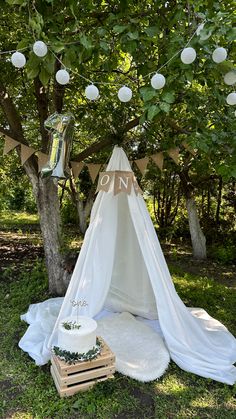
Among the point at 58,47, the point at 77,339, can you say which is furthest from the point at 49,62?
the point at 77,339

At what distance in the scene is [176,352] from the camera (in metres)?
2.98

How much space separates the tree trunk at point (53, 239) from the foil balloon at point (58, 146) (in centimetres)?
138

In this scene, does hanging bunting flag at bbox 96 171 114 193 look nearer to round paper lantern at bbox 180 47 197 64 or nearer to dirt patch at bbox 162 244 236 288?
round paper lantern at bbox 180 47 197 64

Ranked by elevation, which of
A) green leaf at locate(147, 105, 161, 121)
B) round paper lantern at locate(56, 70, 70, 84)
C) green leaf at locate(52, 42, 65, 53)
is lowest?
green leaf at locate(147, 105, 161, 121)

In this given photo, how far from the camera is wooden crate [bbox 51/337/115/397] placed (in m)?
2.48

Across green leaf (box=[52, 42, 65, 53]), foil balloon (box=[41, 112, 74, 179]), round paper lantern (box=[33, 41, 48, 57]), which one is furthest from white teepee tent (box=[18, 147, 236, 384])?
round paper lantern (box=[33, 41, 48, 57])

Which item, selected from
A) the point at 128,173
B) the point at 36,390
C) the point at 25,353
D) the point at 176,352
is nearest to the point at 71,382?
the point at 36,390

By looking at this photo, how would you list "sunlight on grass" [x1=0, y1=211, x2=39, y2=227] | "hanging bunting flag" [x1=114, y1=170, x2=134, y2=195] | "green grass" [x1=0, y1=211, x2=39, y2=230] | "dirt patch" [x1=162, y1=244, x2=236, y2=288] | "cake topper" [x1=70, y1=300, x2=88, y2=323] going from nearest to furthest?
"cake topper" [x1=70, y1=300, x2=88, y2=323] → "hanging bunting flag" [x1=114, y1=170, x2=134, y2=195] → "dirt patch" [x1=162, y1=244, x2=236, y2=288] → "green grass" [x1=0, y1=211, x2=39, y2=230] → "sunlight on grass" [x1=0, y1=211, x2=39, y2=227]

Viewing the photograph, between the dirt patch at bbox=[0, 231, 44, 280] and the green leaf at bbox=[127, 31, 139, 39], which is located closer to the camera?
the green leaf at bbox=[127, 31, 139, 39]

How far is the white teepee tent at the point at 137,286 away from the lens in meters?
3.01

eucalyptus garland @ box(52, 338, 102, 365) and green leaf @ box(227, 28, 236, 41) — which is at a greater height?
green leaf @ box(227, 28, 236, 41)

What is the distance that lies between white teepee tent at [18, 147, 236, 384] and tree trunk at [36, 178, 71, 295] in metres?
0.76

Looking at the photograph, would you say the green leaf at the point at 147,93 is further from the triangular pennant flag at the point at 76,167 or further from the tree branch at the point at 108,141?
the triangular pennant flag at the point at 76,167

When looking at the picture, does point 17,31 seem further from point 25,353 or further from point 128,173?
point 25,353
